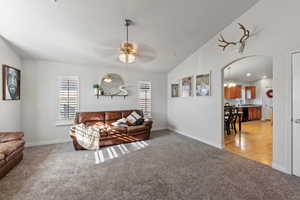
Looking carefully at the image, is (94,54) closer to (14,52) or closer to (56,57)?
(56,57)

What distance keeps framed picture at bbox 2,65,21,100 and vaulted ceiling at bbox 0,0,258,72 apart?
0.60 metres

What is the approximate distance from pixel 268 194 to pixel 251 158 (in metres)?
1.32

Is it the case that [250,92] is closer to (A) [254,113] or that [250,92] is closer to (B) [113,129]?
(A) [254,113]

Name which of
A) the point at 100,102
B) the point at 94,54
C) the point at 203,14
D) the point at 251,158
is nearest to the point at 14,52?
the point at 94,54

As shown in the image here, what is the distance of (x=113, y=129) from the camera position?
13.5 ft

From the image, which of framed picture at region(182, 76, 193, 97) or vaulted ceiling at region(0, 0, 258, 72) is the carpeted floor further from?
vaulted ceiling at region(0, 0, 258, 72)

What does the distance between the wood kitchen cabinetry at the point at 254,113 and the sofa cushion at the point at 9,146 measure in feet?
32.6

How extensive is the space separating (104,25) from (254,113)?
9215mm

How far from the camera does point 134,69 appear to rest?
18.1ft

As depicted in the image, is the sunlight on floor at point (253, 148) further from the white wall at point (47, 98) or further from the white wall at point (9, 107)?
the white wall at point (9, 107)

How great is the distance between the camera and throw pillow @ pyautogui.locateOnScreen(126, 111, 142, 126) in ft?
15.8

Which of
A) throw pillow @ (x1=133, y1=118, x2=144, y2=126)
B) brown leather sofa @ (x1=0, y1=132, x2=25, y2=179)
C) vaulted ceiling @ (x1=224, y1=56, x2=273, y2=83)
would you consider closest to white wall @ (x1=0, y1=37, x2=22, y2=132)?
brown leather sofa @ (x1=0, y1=132, x2=25, y2=179)

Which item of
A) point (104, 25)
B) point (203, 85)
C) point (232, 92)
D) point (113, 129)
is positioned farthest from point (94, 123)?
point (232, 92)

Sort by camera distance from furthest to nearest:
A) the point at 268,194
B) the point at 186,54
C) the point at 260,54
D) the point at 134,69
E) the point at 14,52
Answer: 1. the point at 134,69
2. the point at 186,54
3. the point at 14,52
4. the point at 260,54
5. the point at 268,194
